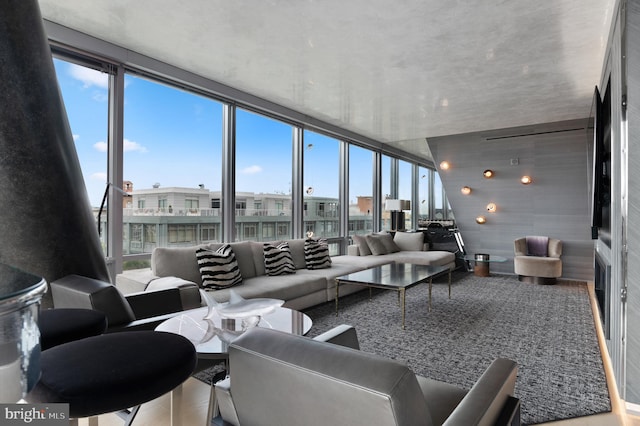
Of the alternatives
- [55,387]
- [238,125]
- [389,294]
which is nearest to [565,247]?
[389,294]

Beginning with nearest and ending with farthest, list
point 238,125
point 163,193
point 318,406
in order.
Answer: point 318,406 → point 163,193 → point 238,125

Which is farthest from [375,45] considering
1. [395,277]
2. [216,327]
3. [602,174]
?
[216,327]

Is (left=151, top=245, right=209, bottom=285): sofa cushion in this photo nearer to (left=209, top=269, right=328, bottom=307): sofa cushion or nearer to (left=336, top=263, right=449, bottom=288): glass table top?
(left=209, top=269, right=328, bottom=307): sofa cushion

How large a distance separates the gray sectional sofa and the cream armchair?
→ 7.69 ft

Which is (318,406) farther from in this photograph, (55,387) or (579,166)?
(579,166)

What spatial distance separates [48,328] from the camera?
111 cm

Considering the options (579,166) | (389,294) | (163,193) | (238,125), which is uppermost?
(238,125)

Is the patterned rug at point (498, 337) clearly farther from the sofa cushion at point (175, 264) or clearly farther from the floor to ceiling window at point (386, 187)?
the floor to ceiling window at point (386, 187)

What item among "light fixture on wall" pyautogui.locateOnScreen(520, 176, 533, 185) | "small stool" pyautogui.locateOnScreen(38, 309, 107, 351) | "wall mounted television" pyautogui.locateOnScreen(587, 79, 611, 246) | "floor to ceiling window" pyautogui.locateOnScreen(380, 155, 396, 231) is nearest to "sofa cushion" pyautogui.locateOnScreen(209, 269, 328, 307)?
"small stool" pyautogui.locateOnScreen(38, 309, 107, 351)

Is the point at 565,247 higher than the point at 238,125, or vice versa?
the point at 238,125

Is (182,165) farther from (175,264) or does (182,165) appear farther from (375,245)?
(375,245)

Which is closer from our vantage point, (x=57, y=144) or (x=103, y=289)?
(x=103, y=289)

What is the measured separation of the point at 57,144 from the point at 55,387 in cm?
185

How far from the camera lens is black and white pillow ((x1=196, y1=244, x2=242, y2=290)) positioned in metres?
3.50
